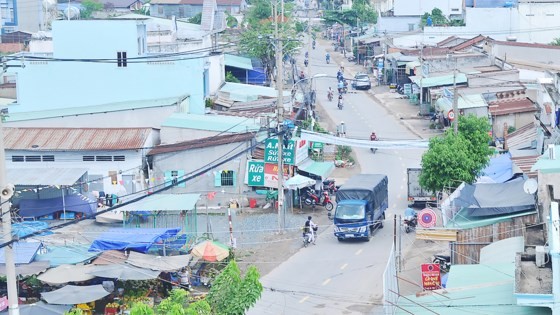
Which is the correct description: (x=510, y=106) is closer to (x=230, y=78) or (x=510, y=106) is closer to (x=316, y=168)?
(x=316, y=168)

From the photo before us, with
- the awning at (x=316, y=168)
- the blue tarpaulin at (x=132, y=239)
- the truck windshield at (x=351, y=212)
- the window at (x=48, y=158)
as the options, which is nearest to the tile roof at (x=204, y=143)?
the awning at (x=316, y=168)

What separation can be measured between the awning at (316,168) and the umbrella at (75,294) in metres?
12.8

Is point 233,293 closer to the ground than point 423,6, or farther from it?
closer to the ground

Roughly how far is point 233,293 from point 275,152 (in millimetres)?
15293

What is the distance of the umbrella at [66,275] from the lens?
2577cm

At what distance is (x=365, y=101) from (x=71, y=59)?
21158mm

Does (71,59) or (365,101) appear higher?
(71,59)

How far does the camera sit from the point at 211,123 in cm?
4000

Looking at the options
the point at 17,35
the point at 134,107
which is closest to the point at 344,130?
the point at 134,107

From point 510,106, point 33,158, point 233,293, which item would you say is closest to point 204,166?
point 33,158

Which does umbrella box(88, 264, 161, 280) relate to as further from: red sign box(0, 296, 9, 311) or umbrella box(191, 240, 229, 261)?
red sign box(0, 296, 9, 311)

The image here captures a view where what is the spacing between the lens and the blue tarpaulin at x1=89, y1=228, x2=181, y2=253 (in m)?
27.8

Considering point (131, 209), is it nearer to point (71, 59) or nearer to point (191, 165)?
point (191, 165)

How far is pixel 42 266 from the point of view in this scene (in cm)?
2658
